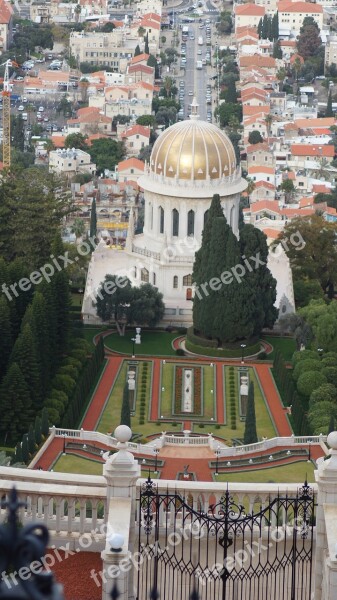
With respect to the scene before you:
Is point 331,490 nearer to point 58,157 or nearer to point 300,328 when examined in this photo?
point 300,328

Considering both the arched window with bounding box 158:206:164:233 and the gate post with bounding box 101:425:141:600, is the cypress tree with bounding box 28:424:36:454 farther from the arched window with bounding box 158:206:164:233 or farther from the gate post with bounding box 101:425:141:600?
the gate post with bounding box 101:425:141:600

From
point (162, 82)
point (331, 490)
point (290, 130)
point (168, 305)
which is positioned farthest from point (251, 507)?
point (162, 82)

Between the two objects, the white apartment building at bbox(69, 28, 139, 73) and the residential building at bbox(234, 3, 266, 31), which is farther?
the residential building at bbox(234, 3, 266, 31)

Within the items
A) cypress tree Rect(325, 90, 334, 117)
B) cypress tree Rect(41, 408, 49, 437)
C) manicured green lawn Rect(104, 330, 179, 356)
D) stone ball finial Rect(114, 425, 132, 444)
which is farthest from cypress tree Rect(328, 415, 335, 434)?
cypress tree Rect(325, 90, 334, 117)

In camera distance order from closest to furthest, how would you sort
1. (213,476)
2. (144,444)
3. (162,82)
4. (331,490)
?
1. (331,490)
2. (213,476)
3. (144,444)
4. (162,82)

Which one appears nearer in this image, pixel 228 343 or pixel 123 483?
pixel 123 483

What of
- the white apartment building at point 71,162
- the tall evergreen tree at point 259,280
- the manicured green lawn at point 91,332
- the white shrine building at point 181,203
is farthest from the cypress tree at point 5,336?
the white apartment building at point 71,162

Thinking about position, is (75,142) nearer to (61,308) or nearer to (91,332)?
(91,332)
